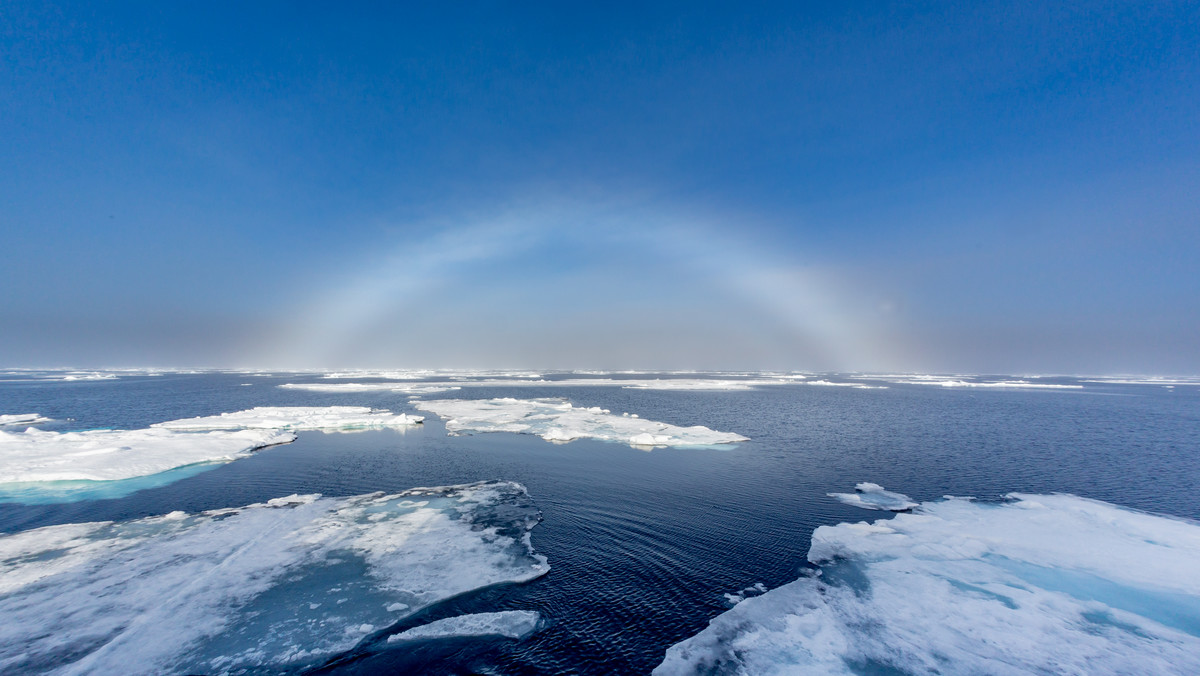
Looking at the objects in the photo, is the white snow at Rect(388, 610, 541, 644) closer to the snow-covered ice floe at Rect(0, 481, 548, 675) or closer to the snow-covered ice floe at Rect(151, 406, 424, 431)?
the snow-covered ice floe at Rect(0, 481, 548, 675)

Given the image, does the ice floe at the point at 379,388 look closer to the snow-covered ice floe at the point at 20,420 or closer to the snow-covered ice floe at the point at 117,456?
the snow-covered ice floe at the point at 20,420

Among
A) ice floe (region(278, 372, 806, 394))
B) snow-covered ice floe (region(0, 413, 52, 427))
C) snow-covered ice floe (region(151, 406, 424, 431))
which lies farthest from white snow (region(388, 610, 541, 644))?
ice floe (region(278, 372, 806, 394))

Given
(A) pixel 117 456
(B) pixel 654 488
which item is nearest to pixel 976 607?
(B) pixel 654 488

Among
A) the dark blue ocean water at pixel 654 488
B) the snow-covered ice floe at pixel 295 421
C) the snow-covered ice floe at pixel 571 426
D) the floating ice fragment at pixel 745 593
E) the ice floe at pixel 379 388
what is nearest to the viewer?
the dark blue ocean water at pixel 654 488

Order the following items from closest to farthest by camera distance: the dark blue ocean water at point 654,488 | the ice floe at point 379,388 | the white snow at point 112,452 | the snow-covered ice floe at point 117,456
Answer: the dark blue ocean water at point 654,488, the snow-covered ice floe at point 117,456, the white snow at point 112,452, the ice floe at point 379,388

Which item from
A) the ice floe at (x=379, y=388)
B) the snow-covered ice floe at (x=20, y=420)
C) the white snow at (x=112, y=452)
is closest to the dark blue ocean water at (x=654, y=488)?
the white snow at (x=112, y=452)

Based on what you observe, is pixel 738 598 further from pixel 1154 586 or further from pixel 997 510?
pixel 997 510

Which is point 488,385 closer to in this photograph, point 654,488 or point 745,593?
point 654,488

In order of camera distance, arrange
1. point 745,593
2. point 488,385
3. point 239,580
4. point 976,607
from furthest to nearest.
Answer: point 488,385
point 745,593
point 239,580
point 976,607
